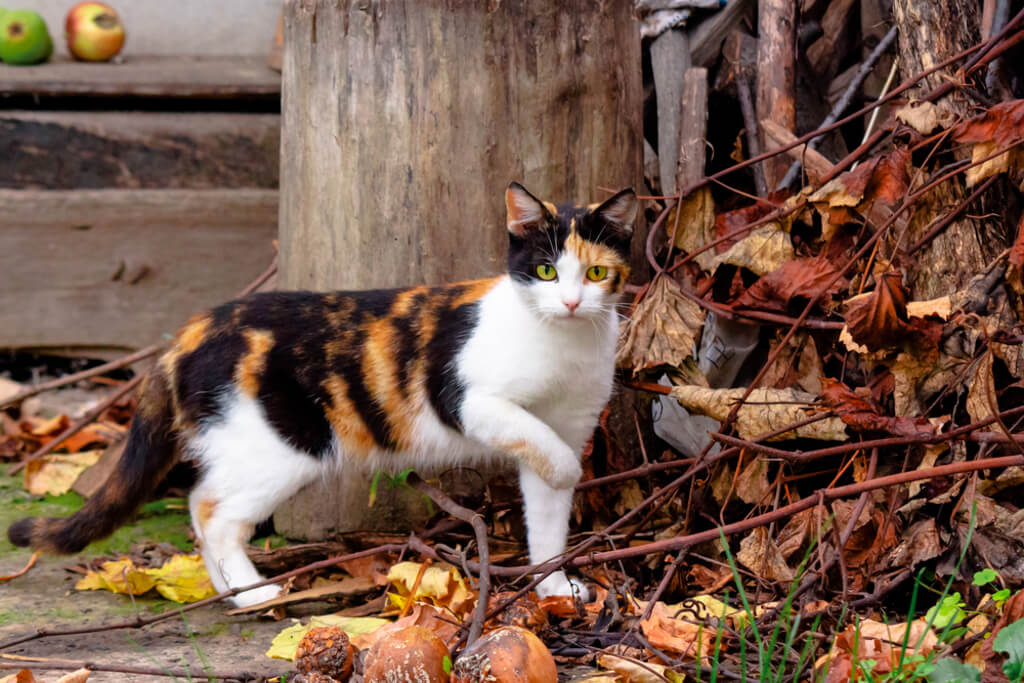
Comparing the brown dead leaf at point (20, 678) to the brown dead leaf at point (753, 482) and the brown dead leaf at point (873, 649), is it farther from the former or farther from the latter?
the brown dead leaf at point (753, 482)

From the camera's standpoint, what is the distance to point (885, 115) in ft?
10.0

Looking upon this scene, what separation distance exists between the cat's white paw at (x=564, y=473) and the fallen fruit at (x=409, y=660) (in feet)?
2.10

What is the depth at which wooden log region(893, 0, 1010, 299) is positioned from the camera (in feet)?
8.17

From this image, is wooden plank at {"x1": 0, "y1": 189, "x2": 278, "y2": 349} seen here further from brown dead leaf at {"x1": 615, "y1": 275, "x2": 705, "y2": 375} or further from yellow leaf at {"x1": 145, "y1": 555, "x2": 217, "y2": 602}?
brown dead leaf at {"x1": 615, "y1": 275, "x2": 705, "y2": 375}

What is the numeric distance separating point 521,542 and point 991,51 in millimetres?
1746

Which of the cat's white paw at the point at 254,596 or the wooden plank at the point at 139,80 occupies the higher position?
the wooden plank at the point at 139,80

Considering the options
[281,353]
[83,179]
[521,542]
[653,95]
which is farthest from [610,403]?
[83,179]

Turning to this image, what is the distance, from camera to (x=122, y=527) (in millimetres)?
2980

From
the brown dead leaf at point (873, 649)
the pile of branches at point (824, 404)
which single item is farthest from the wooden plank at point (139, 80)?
the brown dead leaf at point (873, 649)

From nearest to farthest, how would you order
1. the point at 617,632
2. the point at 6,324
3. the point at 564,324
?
1. the point at 617,632
2. the point at 564,324
3. the point at 6,324

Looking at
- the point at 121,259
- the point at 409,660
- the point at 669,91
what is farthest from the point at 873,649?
→ the point at 121,259

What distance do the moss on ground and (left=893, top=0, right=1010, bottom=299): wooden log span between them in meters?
2.26

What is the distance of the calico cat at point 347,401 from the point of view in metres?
2.46

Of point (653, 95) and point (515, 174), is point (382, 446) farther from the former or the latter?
point (653, 95)
